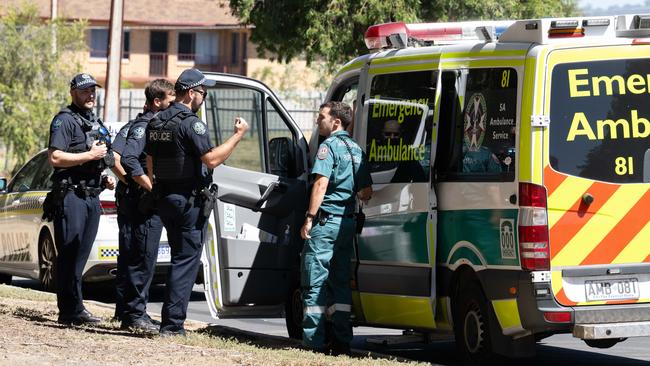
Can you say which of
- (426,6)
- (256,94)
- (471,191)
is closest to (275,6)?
(426,6)

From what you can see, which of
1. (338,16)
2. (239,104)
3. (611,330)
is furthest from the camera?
(239,104)

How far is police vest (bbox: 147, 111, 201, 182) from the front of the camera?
31.2ft

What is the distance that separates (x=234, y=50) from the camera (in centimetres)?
6712

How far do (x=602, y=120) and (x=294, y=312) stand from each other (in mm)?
3476

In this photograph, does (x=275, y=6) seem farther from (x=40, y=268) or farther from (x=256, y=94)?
(x=256, y=94)

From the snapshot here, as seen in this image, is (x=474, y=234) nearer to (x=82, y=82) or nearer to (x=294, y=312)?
(x=294, y=312)

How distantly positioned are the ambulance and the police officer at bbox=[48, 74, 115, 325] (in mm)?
1101

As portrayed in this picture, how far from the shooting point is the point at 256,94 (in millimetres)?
10648

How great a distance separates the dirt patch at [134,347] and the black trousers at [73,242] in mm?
244

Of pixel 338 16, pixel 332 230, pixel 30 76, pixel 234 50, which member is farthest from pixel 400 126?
pixel 234 50

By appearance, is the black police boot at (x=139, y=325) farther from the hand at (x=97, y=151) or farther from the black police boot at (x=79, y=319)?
the hand at (x=97, y=151)

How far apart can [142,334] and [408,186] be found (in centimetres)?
234

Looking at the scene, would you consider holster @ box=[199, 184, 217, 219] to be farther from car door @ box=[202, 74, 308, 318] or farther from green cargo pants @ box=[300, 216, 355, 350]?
green cargo pants @ box=[300, 216, 355, 350]

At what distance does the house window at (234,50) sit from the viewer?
6681cm
